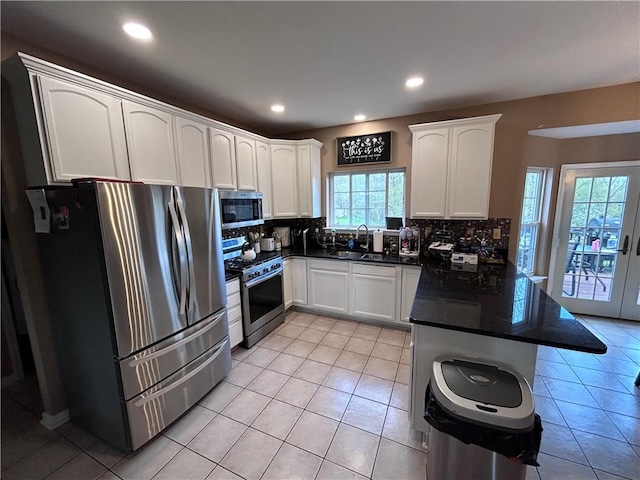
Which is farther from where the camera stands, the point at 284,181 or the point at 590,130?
the point at 284,181

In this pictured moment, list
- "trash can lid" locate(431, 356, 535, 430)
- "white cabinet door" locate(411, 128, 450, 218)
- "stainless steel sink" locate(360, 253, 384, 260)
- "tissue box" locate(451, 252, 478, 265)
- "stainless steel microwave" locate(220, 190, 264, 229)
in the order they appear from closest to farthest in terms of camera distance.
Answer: "trash can lid" locate(431, 356, 535, 430) < "stainless steel microwave" locate(220, 190, 264, 229) < "tissue box" locate(451, 252, 478, 265) < "white cabinet door" locate(411, 128, 450, 218) < "stainless steel sink" locate(360, 253, 384, 260)

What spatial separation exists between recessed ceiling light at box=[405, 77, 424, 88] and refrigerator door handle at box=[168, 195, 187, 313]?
2.22 meters

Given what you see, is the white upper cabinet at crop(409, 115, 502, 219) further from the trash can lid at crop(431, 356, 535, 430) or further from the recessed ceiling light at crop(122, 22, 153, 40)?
the recessed ceiling light at crop(122, 22, 153, 40)

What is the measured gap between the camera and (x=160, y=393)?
173 cm

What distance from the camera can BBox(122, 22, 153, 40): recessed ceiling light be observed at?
1539mm

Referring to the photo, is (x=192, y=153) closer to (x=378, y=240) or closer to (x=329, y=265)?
(x=329, y=265)

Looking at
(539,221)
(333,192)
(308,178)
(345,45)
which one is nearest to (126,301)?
(345,45)

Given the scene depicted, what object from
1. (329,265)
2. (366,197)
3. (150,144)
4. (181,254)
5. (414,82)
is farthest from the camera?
(366,197)

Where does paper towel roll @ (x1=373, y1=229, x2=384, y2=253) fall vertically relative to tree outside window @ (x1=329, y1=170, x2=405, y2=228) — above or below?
below

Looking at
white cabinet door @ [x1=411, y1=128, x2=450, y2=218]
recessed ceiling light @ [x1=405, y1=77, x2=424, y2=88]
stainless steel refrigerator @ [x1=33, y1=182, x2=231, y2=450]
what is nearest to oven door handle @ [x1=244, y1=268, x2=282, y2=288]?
stainless steel refrigerator @ [x1=33, y1=182, x2=231, y2=450]

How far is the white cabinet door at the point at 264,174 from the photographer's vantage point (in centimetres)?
328

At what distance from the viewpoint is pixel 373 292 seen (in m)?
3.15

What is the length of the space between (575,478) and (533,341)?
3.11ft

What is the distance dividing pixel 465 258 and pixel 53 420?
374 cm
